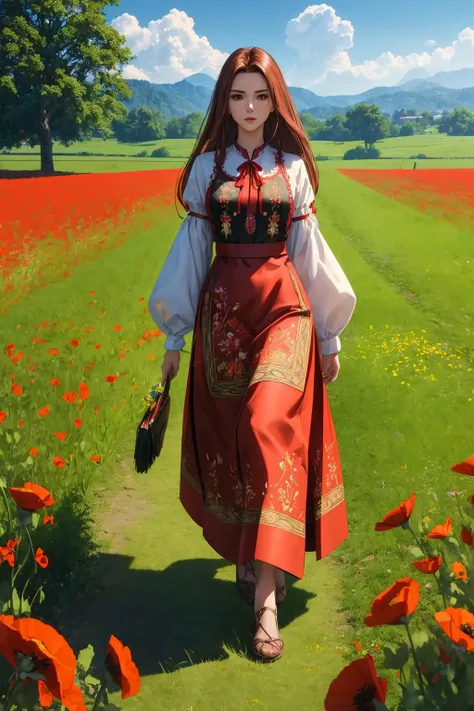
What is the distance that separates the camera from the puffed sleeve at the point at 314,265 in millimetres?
3545

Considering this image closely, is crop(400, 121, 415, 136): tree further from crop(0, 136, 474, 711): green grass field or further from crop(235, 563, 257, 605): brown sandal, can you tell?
crop(235, 563, 257, 605): brown sandal

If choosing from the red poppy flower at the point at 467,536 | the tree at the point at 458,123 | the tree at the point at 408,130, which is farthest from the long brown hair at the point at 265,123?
the tree at the point at 408,130

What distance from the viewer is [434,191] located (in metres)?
25.1

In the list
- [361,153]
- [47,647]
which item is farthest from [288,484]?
[361,153]

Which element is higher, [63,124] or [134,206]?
[63,124]

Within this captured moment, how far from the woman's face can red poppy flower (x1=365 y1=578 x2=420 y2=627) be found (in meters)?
2.47

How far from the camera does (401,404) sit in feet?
19.9

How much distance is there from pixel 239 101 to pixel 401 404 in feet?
10.9

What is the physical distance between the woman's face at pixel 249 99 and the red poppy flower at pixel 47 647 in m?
2.64

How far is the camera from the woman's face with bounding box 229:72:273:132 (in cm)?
343

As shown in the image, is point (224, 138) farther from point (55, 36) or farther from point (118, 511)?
point (55, 36)

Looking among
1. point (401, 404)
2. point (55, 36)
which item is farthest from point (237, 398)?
point (55, 36)

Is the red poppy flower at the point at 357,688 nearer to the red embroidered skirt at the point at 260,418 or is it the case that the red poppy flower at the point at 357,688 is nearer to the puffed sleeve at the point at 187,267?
the red embroidered skirt at the point at 260,418

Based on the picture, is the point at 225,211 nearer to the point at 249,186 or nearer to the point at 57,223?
the point at 249,186
